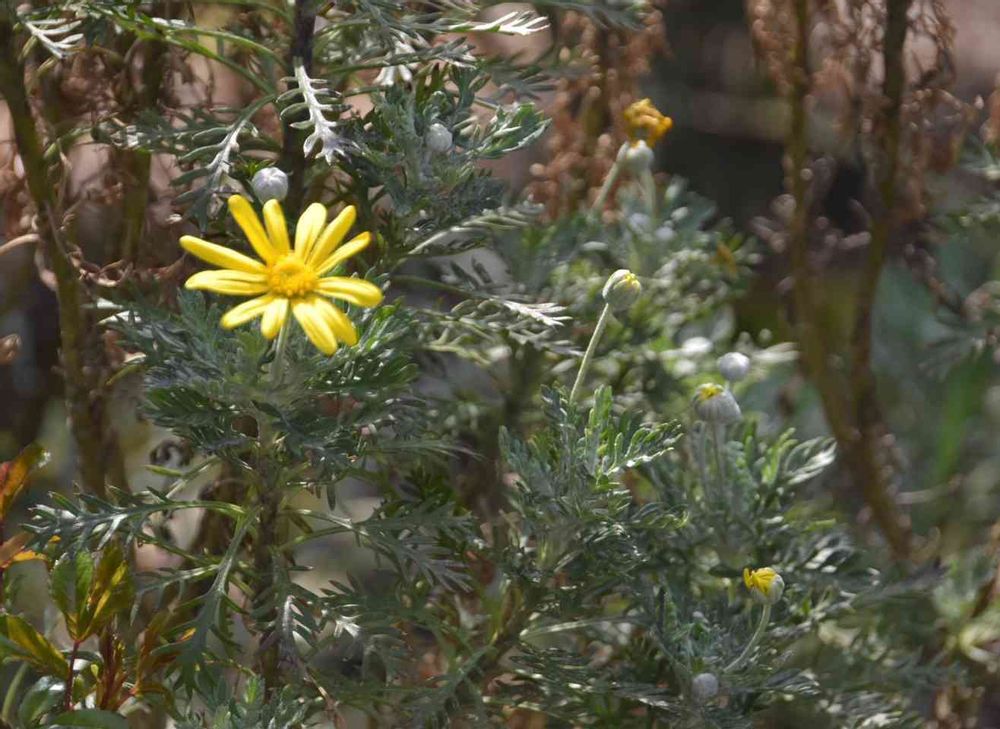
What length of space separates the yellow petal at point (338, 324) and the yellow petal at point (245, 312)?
36mm

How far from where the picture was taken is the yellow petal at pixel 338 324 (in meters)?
0.71

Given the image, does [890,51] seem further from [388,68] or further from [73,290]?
[73,290]

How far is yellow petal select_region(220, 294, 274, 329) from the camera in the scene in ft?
2.28

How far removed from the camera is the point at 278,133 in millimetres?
1161

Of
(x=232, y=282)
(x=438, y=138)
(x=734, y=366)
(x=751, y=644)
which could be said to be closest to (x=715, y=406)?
(x=734, y=366)

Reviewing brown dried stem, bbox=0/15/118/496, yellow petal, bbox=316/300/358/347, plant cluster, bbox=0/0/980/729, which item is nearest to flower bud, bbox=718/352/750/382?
plant cluster, bbox=0/0/980/729

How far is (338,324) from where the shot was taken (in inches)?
28.1

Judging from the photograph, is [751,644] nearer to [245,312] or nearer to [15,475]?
[245,312]

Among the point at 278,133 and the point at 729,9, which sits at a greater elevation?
the point at 278,133

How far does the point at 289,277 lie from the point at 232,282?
0.11ft

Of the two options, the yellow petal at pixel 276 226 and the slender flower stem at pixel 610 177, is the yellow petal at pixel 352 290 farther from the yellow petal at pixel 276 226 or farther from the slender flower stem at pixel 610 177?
the slender flower stem at pixel 610 177

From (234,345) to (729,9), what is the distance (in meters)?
2.19

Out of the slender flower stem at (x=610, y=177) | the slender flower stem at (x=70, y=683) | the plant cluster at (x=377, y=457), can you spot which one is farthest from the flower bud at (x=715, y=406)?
the slender flower stem at (x=70, y=683)

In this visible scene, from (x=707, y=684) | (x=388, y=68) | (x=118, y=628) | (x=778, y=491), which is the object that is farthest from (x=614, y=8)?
(x=118, y=628)
